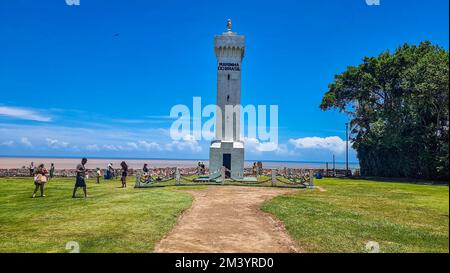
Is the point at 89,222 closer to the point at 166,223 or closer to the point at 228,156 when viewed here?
the point at 166,223

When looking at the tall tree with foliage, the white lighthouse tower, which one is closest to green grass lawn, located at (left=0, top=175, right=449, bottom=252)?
the white lighthouse tower

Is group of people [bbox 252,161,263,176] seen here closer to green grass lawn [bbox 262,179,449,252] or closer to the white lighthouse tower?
the white lighthouse tower

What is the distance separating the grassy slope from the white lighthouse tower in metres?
16.7

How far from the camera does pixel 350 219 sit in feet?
45.1

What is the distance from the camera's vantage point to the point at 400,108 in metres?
40.6

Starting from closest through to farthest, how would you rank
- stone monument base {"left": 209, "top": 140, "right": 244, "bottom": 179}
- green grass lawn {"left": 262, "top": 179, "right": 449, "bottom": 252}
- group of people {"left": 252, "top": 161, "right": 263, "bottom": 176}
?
1. green grass lawn {"left": 262, "top": 179, "right": 449, "bottom": 252}
2. stone monument base {"left": 209, "top": 140, "right": 244, "bottom": 179}
3. group of people {"left": 252, "top": 161, "right": 263, "bottom": 176}

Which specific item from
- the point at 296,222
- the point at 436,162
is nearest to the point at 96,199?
the point at 296,222

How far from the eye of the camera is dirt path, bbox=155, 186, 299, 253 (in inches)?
374

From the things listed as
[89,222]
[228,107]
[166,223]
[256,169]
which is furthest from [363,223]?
[256,169]

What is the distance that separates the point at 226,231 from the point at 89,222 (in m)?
4.87

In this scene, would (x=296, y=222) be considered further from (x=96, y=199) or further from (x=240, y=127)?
(x=240, y=127)

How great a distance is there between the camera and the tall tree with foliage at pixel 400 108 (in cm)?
3616

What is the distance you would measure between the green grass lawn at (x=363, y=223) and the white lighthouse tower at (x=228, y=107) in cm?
1665
